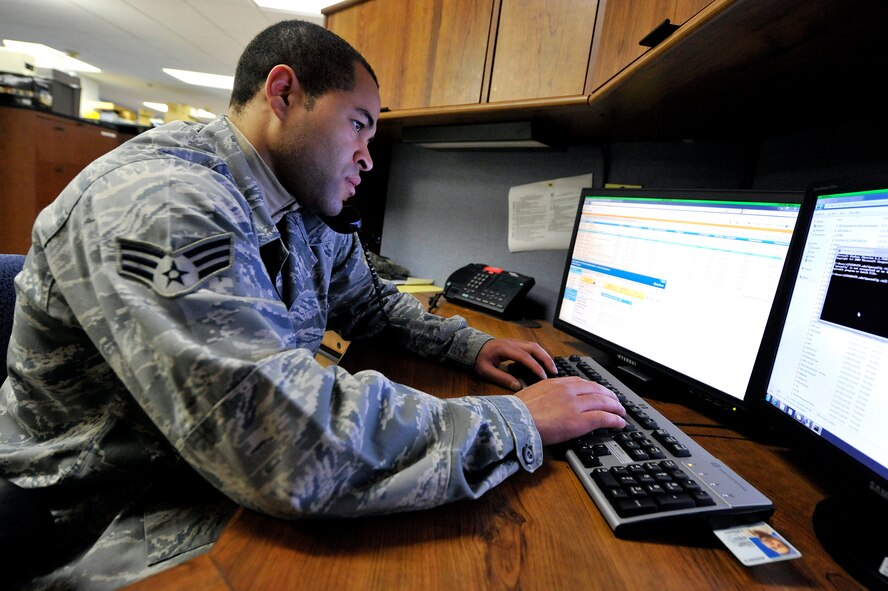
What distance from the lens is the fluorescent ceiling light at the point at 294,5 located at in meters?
3.16

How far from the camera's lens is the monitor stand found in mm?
357

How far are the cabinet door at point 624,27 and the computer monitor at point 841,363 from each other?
0.92ft

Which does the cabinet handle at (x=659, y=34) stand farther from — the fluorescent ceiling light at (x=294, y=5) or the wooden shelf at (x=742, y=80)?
the fluorescent ceiling light at (x=294, y=5)

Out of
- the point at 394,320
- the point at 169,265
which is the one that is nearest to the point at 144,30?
the point at 394,320

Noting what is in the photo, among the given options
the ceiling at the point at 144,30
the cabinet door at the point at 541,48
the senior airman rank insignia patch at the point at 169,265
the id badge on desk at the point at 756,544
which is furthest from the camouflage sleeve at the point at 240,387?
the ceiling at the point at 144,30

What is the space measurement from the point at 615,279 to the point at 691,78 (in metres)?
0.35

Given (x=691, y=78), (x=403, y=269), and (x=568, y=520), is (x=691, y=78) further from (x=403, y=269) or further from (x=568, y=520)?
(x=403, y=269)

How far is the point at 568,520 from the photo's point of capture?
395 millimetres

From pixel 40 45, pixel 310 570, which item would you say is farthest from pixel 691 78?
pixel 40 45

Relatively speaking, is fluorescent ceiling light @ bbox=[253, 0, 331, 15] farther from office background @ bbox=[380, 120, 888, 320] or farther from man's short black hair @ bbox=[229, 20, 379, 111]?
man's short black hair @ bbox=[229, 20, 379, 111]

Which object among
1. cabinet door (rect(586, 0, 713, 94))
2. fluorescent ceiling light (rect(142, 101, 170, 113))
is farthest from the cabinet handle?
fluorescent ceiling light (rect(142, 101, 170, 113))

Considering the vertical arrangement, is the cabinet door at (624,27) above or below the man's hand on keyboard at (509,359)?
above

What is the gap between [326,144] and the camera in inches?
29.3

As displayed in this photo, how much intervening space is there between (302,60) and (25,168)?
9.00 ft
